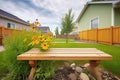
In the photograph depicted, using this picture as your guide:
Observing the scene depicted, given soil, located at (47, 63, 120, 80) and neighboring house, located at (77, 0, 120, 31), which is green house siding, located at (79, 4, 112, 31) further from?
soil, located at (47, 63, 120, 80)

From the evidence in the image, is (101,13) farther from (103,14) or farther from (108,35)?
(108,35)

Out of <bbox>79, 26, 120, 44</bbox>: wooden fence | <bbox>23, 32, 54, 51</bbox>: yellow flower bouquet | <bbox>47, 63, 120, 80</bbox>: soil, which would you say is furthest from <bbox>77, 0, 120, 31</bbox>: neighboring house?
<bbox>23, 32, 54, 51</bbox>: yellow flower bouquet

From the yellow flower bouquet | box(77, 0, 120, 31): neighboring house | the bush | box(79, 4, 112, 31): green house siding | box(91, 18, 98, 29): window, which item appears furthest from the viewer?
box(91, 18, 98, 29): window

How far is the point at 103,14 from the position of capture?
43.4 ft

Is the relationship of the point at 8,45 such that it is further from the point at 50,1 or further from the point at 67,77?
the point at 50,1

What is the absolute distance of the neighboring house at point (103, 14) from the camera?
11.9 meters

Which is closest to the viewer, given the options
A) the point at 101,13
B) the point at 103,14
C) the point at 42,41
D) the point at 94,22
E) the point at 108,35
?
the point at 42,41

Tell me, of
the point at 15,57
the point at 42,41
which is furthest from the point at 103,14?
the point at 15,57

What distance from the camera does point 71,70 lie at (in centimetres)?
349

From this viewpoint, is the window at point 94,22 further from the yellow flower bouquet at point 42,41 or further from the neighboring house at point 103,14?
the yellow flower bouquet at point 42,41

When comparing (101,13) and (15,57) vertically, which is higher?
(101,13)

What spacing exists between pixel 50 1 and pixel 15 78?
11.0m

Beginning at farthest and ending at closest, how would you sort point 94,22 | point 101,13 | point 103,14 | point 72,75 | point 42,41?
point 94,22
point 101,13
point 103,14
point 72,75
point 42,41

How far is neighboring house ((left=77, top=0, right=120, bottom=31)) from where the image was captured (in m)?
11.9
